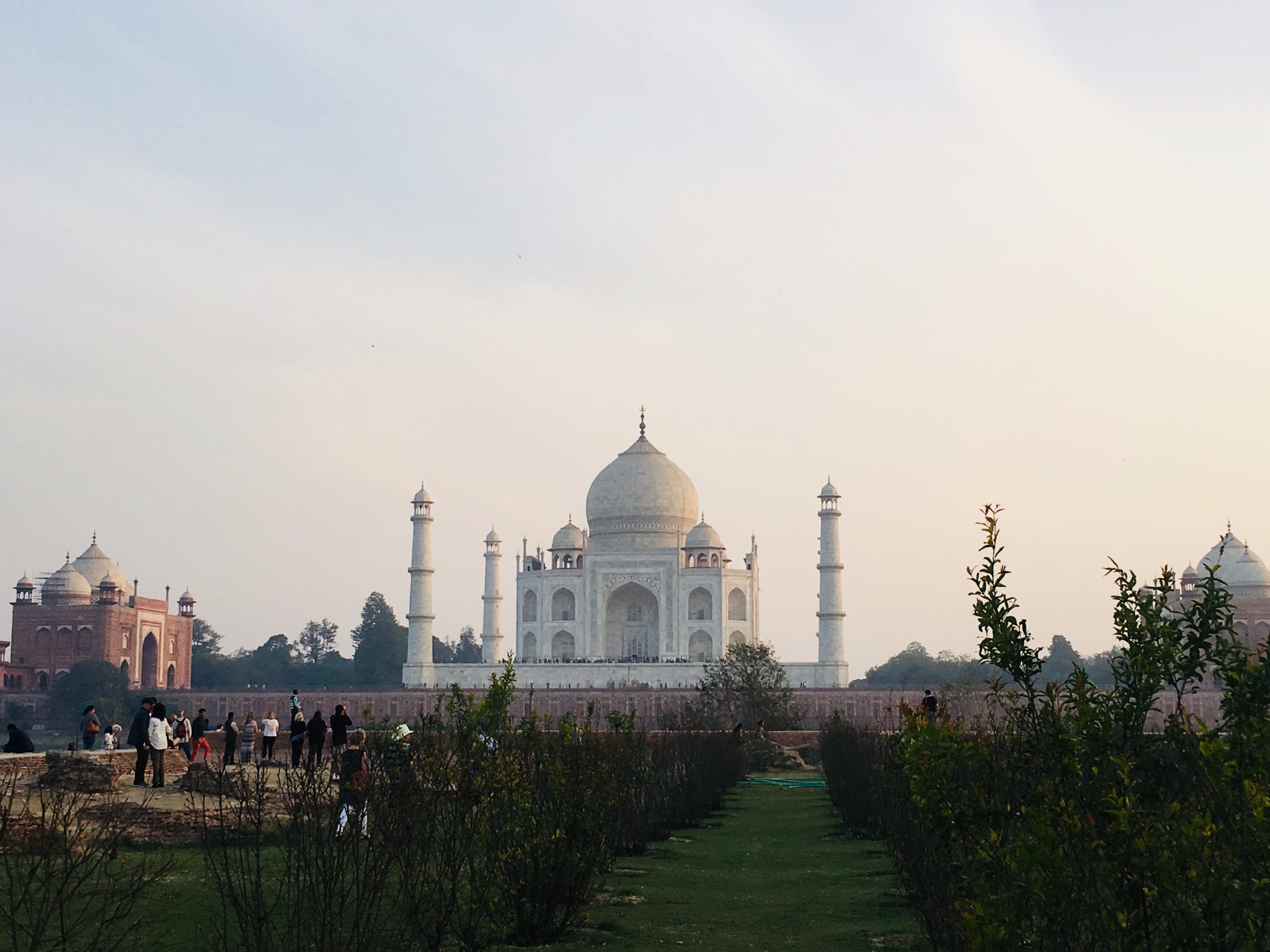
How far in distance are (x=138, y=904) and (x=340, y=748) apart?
4986 mm

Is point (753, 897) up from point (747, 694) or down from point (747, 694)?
down

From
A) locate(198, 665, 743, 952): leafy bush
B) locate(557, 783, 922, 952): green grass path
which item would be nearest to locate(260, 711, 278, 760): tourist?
locate(557, 783, 922, 952): green grass path

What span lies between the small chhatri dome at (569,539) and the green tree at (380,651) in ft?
31.7

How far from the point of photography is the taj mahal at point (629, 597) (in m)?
43.7

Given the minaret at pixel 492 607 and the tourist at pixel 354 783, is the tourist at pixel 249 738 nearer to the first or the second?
the tourist at pixel 354 783

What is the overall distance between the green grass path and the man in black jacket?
17.1 feet

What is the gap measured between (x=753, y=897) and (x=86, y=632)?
44703mm

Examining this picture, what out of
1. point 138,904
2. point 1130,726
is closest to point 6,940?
point 138,904

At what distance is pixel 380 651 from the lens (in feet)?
182

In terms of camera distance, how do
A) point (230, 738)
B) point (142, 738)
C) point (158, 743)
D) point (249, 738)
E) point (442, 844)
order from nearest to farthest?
1. point (442, 844)
2. point (158, 743)
3. point (142, 738)
4. point (230, 738)
5. point (249, 738)

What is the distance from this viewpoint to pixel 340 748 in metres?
12.8

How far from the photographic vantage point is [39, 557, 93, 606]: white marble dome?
1970 inches

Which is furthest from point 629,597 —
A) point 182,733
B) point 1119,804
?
point 1119,804

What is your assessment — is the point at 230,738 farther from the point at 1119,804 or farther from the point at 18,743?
the point at 1119,804
